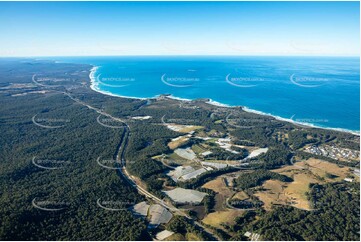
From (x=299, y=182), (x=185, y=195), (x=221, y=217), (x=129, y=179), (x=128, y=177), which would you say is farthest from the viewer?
(x=128, y=177)

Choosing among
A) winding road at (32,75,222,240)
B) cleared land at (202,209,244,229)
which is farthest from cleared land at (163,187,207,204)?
cleared land at (202,209,244,229)

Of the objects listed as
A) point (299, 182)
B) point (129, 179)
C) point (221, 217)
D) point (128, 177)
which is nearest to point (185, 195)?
point (221, 217)

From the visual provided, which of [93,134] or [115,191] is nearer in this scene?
[115,191]

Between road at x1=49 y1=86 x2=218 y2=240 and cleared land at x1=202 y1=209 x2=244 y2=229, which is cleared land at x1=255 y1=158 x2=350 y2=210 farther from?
road at x1=49 y1=86 x2=218 y2=240

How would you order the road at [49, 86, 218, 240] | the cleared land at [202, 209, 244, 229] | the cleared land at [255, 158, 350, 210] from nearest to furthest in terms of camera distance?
the cleared land at [202, 209, 244, 229] → the road at [49, 86, 218, 240] → the cleared land at [255, 158, 350, 210]

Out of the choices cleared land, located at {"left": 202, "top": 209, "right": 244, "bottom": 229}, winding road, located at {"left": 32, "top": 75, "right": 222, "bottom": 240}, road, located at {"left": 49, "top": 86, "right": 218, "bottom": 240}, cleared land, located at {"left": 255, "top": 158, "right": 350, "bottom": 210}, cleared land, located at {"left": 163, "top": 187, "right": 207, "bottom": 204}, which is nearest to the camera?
cleared land, located at {"left": 202, "top": 209, "right": 244, "bottom": 229}

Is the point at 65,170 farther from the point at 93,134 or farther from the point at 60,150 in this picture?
the point at 93,134

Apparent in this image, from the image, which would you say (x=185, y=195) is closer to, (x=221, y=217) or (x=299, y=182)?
(x=221, y=217)

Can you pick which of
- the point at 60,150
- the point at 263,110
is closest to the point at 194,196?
the point at 60,150

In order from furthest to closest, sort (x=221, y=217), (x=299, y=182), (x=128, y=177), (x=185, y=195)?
(x=128, y=177)
(x=299, y=182)
(x=185, y=195)
(x=221, y=217)

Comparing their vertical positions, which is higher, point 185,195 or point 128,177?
point 128,177

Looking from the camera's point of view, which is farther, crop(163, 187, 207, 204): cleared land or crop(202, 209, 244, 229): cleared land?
crop(163, 187, 207, 204): cleared land
